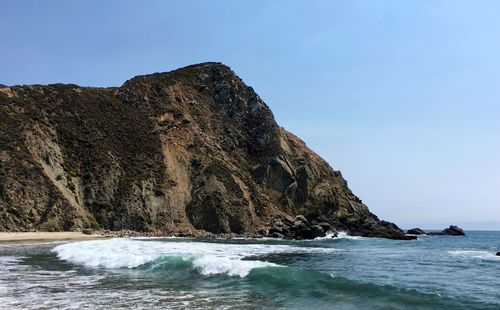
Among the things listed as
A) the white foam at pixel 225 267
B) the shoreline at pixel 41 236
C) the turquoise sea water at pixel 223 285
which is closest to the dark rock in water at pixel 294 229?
the shoreline at pixel 41 236

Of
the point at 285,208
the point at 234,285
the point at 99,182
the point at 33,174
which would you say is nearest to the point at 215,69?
the point at 285,208

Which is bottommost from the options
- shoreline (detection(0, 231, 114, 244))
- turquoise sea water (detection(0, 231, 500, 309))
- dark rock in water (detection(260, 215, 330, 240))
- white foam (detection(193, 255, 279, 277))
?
turquoise sea water (detection(0, 231, 500, 309))

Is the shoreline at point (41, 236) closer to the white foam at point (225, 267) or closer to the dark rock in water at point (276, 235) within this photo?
the dark rock in water at point (276, 235)

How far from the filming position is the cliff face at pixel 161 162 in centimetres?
5794

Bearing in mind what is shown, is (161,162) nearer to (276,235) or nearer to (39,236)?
(276,235)

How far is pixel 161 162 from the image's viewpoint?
74688mm

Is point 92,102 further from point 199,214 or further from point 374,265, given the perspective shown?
point 374,265

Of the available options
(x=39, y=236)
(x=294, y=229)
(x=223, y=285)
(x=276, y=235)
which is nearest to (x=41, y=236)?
(x=39, y=236)

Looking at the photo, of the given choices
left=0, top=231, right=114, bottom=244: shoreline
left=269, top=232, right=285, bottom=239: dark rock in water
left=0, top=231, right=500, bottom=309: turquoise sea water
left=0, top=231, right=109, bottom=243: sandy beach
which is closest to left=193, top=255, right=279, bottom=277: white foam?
left=0, top=231, right=500, bottom=309: turquoise sea water

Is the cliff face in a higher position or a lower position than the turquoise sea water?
higher

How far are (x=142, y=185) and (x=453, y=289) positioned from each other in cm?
5498

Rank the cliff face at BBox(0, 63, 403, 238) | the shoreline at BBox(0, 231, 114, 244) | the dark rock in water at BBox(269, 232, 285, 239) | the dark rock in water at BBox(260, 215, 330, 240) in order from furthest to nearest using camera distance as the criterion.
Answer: the dark rock in water at BBox(260, 215, 330, 240)
the dark rock in water at BBox(269, 232, 285, 239)
the cliff face at BBox(0, 63, 403, 238)
the shoreline at BBox(0, 231, 114, 244)

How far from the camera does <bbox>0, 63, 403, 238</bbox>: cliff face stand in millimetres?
57938

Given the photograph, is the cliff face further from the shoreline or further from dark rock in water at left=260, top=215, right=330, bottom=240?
the shoreline
